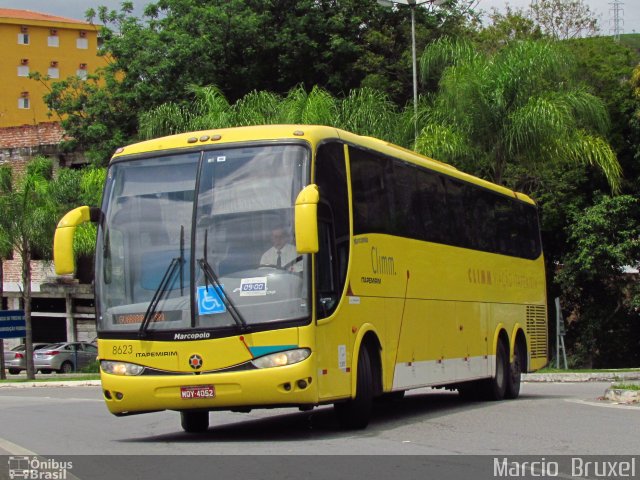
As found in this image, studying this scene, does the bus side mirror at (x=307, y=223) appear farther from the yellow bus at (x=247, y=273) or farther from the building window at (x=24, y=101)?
the building window at (x=24, y=101)

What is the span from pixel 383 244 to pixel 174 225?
2.97 metres

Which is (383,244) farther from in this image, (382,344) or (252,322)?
(252,322)

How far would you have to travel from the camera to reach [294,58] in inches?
1743

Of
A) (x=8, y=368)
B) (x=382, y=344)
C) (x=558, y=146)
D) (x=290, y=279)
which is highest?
(x=558, y=146)

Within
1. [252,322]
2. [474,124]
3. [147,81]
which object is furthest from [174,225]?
[147,81]

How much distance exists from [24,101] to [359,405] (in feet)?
267

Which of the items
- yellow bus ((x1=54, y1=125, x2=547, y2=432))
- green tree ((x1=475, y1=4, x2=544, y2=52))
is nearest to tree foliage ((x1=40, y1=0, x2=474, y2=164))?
green tree ((x1=475, y1=4, x2=544, y2=52))

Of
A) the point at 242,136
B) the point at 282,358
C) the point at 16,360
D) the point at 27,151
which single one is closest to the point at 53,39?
the point at 27,151

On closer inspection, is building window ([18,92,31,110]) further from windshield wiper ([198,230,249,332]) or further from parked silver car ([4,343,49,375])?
windshield wiper ([198,230,249,332])

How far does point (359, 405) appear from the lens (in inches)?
492

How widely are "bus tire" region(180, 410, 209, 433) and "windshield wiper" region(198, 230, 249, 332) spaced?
2439mm

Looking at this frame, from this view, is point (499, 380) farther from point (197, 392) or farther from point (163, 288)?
point (163, 288)
